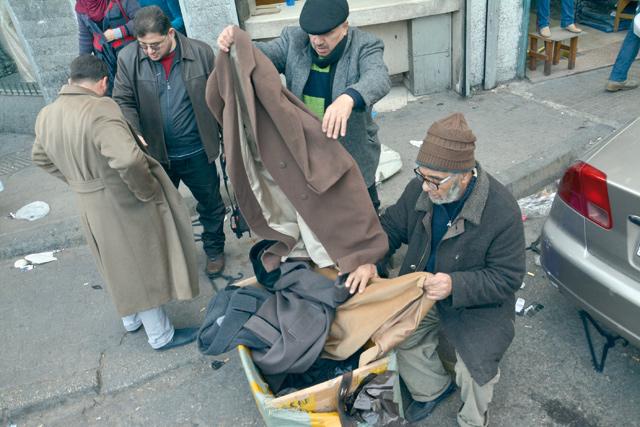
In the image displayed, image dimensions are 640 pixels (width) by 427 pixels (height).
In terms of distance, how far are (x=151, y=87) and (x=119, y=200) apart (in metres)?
0.92

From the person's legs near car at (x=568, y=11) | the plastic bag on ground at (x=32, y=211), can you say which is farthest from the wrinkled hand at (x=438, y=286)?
the person's legs near car at (x=568, y=11)

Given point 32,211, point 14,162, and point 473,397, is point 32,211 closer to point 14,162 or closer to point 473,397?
point 14,162

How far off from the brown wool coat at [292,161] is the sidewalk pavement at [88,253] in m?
1.35

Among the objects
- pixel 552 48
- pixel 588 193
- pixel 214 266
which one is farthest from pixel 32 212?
pixel 552 48

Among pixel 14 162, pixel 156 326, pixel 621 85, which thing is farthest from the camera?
pixel 14 162

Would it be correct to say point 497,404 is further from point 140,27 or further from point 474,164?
point 140,27

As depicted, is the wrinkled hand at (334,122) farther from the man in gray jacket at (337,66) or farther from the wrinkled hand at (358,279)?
the wrinkled hand at (358,279)

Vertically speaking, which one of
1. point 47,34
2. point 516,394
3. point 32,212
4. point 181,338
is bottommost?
point 516,394

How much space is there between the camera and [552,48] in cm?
701

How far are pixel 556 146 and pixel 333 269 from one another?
355 cm

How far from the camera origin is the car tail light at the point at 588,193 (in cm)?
282

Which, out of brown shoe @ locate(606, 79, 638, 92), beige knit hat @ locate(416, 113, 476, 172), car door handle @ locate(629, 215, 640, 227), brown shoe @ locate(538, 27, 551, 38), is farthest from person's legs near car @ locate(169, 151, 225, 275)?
brown shoe @ locate(538, 27, 551, 38)

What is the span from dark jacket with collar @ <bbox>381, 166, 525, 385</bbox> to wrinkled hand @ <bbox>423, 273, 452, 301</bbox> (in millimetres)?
36

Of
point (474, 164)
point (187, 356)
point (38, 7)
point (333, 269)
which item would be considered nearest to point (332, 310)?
point (333, 269)
